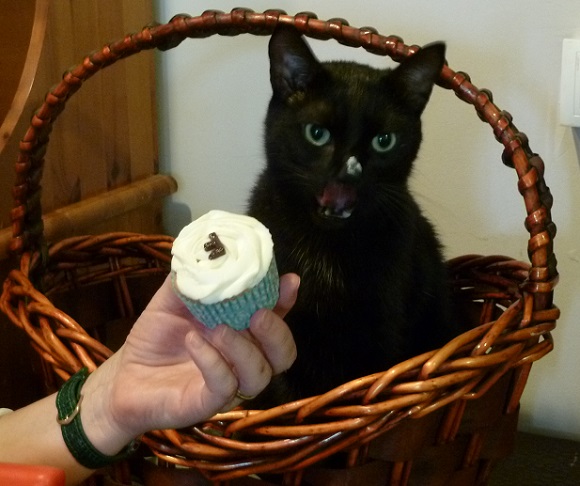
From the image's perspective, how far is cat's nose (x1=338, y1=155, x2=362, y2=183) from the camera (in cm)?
73

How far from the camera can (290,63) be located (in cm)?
80

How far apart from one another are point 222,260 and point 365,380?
0.18m

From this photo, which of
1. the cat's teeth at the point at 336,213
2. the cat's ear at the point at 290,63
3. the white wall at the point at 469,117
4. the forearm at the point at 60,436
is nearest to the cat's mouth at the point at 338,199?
the cat's teeth at the point at 336,213

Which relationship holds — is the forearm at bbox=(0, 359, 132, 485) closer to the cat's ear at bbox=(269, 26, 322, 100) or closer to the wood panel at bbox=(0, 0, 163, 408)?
the wood panel at bbox=(0, 0, 163, 408)

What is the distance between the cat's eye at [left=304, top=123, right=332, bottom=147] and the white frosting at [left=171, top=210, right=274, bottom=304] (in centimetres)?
25

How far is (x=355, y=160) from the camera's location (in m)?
0.74

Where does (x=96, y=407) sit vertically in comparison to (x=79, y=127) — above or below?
below

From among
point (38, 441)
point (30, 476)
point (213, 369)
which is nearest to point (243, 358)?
point (213, 369)

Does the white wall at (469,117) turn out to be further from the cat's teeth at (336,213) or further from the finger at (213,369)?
the finger at (213,369)

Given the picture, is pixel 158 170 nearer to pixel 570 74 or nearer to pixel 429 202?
pixel 429 202

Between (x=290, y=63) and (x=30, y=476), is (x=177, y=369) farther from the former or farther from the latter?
(x=290, y=63)

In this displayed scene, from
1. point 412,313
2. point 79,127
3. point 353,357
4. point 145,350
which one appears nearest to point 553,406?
point 412,313

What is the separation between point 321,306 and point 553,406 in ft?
1.80

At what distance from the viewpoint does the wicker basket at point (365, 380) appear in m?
0.58
